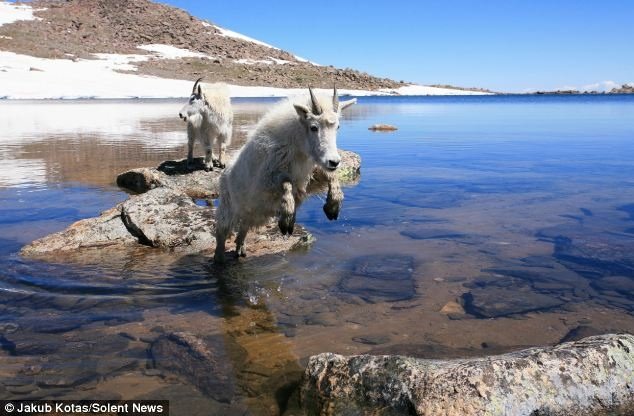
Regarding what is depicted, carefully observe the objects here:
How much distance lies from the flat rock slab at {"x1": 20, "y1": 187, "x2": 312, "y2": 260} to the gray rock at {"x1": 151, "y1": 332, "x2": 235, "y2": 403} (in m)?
3.29

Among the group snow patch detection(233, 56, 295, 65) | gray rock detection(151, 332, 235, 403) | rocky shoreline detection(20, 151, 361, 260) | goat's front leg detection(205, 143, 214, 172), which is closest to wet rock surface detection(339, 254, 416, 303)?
rocky shoreline detection(20, 151, 361, 260)

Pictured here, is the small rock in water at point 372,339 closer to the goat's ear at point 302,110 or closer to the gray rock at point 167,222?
the goat's ear at point 302,110

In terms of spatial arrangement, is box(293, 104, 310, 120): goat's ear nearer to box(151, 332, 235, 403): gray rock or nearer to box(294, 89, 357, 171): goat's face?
box(294, 89, 357, 171): goat's face

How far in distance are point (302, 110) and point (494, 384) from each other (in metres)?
3.57

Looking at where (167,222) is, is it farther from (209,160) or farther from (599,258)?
(599,258)

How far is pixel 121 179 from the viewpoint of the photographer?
13.7 m

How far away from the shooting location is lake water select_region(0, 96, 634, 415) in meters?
4.67

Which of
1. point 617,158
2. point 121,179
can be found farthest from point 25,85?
point 617,158

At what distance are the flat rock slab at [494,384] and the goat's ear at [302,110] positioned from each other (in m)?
2.96

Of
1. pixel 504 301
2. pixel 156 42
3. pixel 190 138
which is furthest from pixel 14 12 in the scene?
pixel 504 301

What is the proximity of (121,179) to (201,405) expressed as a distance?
10.6 m

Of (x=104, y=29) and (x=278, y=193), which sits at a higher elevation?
(x=104, y=29)

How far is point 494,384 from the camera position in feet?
11.6

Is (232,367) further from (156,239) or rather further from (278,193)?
(156,239)
